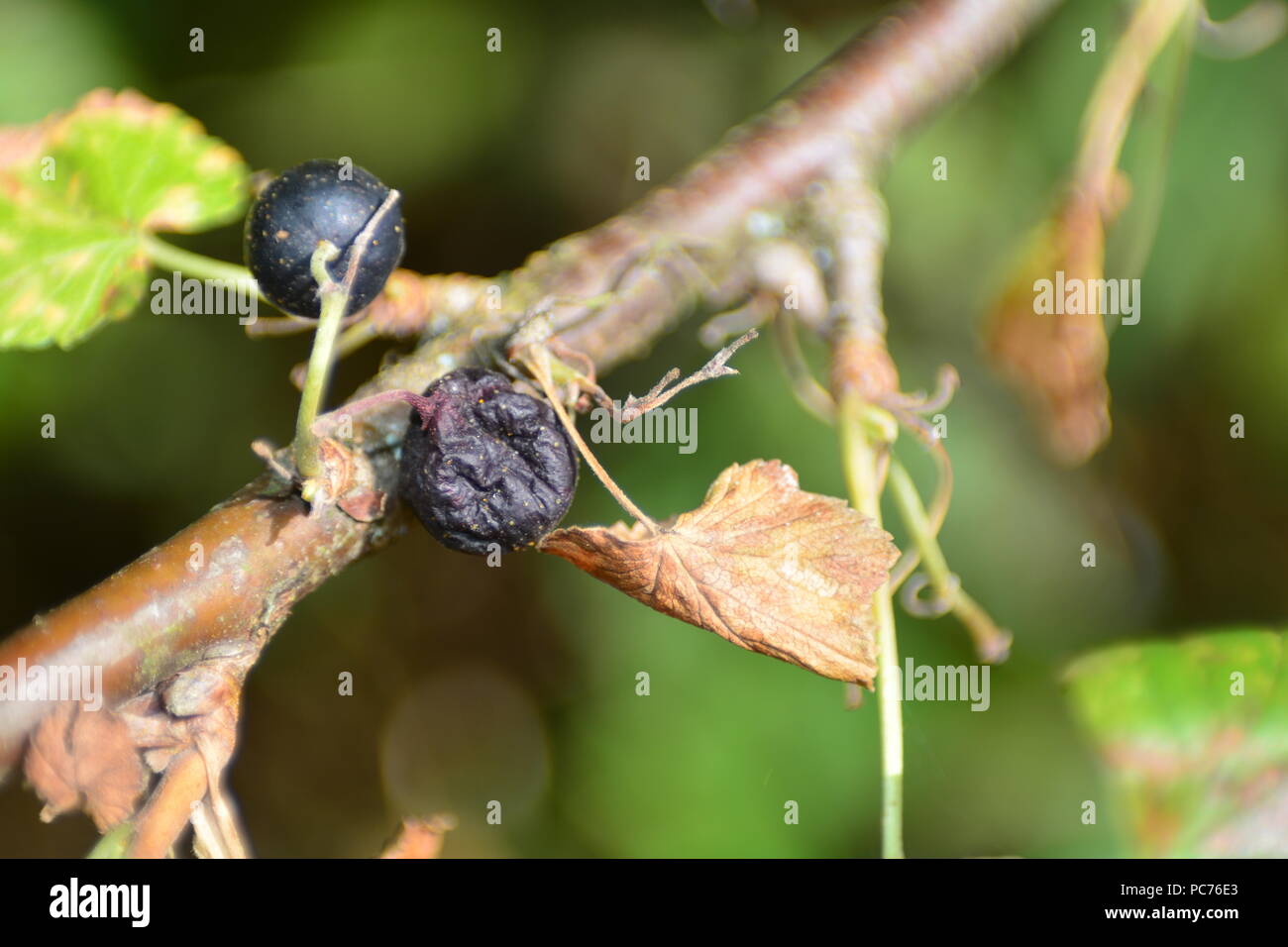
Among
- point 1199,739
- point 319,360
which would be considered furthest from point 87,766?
point 1199,739

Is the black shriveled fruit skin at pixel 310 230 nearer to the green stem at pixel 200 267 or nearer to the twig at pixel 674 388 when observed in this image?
the green stem at pixel 200 267

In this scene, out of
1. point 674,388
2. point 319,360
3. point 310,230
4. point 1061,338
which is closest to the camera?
point 319,360

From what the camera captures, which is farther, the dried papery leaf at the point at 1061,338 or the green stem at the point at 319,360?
the dried papery leaf at the point at 1061,338

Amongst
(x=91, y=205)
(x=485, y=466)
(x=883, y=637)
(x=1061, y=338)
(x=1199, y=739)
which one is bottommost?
(x=1199, y=739)

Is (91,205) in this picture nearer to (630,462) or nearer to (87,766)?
(87,766)

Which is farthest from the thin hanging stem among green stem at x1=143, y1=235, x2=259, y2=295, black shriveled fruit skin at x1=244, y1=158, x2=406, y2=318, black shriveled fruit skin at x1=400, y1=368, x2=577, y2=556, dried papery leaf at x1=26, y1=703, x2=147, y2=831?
dried papery leaf at x1=26, y1=703, x2=147, y2=831

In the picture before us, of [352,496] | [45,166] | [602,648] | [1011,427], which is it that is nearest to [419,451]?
[352,496]

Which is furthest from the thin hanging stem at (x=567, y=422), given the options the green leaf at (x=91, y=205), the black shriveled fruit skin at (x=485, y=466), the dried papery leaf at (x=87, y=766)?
the green leaf at (x=91, y=205)
